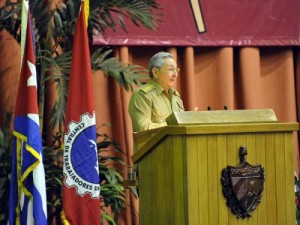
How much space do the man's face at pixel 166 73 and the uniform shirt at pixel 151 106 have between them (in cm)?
4

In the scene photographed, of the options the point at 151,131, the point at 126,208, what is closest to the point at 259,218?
the point at 151,131

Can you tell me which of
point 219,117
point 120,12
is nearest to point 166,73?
point 219,117

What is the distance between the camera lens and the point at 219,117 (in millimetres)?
4113

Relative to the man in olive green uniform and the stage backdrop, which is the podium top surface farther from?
the stage backdrop

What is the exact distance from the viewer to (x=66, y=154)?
543 centimetres

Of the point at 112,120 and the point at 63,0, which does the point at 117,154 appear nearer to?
the point at 112,120

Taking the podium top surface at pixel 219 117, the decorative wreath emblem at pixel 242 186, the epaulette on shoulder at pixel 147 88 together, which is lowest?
the decorative wreath emblem at pixel 242 186

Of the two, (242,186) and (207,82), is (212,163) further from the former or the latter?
(207,82)

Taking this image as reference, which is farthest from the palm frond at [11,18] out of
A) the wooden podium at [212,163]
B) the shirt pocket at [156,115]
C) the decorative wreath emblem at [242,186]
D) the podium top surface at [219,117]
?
the decorative wreath emblem at [242,186]

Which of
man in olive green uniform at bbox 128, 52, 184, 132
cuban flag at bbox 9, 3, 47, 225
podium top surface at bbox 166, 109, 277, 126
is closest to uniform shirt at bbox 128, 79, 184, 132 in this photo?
man in olive green uniform at bbox 128, 52, 184, 132

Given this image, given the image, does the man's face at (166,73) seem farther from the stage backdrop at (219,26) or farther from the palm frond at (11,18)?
the stage backdrop at (219,26)

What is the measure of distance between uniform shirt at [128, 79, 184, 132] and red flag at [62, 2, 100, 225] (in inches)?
26.7

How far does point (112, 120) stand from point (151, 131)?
2523 mm

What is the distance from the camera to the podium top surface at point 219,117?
13.3 ft
